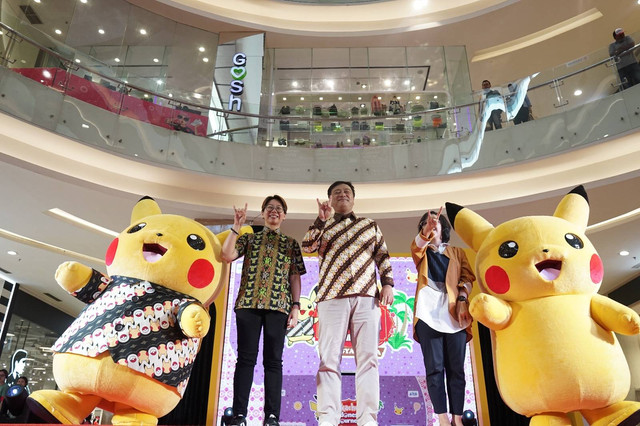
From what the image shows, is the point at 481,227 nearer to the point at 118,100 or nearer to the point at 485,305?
the point at 485,305

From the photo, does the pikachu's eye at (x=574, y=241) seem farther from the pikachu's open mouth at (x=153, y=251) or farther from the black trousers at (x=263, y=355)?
the pikachu's open mouth at (x=153, y=251)

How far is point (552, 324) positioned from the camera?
7.75 ft

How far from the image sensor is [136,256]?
2.70 meters

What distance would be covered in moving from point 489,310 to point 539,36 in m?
10.1

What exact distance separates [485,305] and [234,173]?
16.6ft

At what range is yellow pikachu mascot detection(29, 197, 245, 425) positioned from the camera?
2.30 metres

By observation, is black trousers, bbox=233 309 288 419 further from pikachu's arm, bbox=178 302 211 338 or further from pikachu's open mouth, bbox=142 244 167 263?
pikachu's open mouth, bbox=142 244 167 263

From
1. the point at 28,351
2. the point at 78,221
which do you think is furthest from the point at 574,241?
the point at 28,351

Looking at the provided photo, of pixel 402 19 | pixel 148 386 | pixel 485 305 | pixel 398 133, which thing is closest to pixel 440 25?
pixel 402 19

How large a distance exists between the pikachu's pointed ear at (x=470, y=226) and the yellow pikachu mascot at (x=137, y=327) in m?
1.56

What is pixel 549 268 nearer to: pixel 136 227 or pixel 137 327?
pixel 137 327

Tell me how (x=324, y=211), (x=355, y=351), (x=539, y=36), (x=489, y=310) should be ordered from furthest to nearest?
1. (x=539, y=36)
2. (x=324, y=211)
3. (x=355, y=351)
4. (x=489, y=310)

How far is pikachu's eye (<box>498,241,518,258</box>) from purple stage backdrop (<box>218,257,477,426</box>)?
2634 millimetres

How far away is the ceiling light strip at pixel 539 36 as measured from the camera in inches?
386
